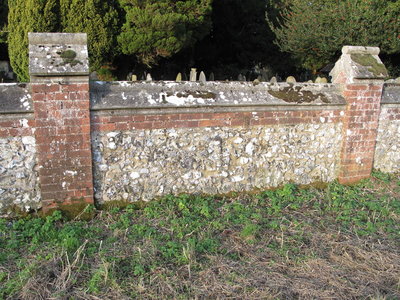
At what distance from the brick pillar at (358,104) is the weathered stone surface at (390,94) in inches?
11.4

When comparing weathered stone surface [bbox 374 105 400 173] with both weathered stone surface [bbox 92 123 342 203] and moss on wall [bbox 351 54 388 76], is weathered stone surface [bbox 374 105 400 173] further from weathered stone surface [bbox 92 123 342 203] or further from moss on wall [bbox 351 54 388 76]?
weathered stone surface [bbox 92 123 342 203]

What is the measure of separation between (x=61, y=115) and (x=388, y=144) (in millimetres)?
5249

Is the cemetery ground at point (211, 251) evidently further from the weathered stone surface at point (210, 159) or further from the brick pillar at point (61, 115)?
the brick pillar at point (61, 115)

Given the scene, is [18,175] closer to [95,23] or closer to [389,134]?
[389,134]

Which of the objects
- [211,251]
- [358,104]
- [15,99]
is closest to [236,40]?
[358,104]

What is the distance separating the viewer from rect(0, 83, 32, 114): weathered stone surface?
399 centimetres

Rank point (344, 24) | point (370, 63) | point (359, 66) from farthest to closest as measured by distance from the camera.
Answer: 1. point (344, 24)
2. point (370, 63)
3. point (359, 66)

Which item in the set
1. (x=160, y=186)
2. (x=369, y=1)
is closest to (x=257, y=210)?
(x=160, y=186)

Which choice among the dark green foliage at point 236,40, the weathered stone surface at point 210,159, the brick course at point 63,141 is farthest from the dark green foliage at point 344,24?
the brick course at point 63,141

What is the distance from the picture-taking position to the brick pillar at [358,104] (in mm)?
5418

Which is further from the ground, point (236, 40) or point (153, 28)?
point (153, 28)

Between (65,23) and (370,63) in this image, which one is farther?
(65,23)

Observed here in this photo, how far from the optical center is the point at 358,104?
550 centimetres

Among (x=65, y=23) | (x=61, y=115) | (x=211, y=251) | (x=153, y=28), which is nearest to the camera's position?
(x=211, y=251)
